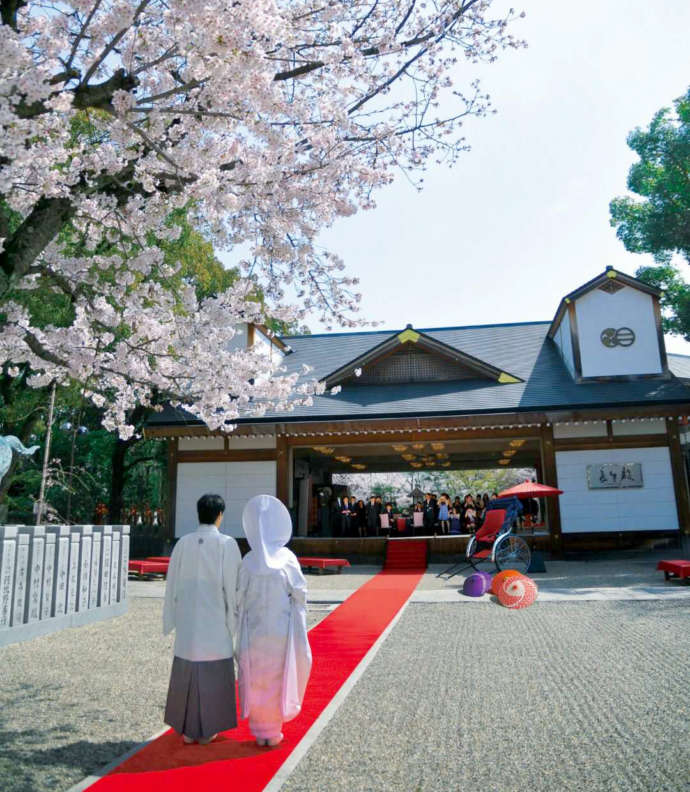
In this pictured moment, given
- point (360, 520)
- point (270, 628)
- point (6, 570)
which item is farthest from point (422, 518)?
point (270, 628)

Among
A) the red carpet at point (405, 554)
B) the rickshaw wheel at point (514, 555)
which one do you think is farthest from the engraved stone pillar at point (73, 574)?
the red carpet at point (405, 554)

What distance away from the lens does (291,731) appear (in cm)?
440

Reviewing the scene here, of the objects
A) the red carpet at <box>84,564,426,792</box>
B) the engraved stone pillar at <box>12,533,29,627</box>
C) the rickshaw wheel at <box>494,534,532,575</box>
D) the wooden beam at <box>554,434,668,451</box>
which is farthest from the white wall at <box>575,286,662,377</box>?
the engraved stone pillar at <box>12,533,29,627</box>

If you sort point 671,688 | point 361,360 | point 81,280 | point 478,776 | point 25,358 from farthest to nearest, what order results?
point 361,360 < point 25,358 < point 81,280 < point 671,688 < point 478,776

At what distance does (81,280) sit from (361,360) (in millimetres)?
11746

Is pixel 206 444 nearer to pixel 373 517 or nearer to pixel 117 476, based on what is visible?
pixel 373 517

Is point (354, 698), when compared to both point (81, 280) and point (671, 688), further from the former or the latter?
point (81, 280)

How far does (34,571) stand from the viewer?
7695mm

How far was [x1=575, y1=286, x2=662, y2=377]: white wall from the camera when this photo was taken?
54.6 feet

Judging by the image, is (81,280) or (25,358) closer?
(81,280)

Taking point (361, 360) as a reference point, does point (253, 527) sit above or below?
below

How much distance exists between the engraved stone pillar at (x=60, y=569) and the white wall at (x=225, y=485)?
8.19m

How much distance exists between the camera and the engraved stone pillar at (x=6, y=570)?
7.17 metres

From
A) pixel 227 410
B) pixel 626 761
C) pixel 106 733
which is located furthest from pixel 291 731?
pixel 227 410
